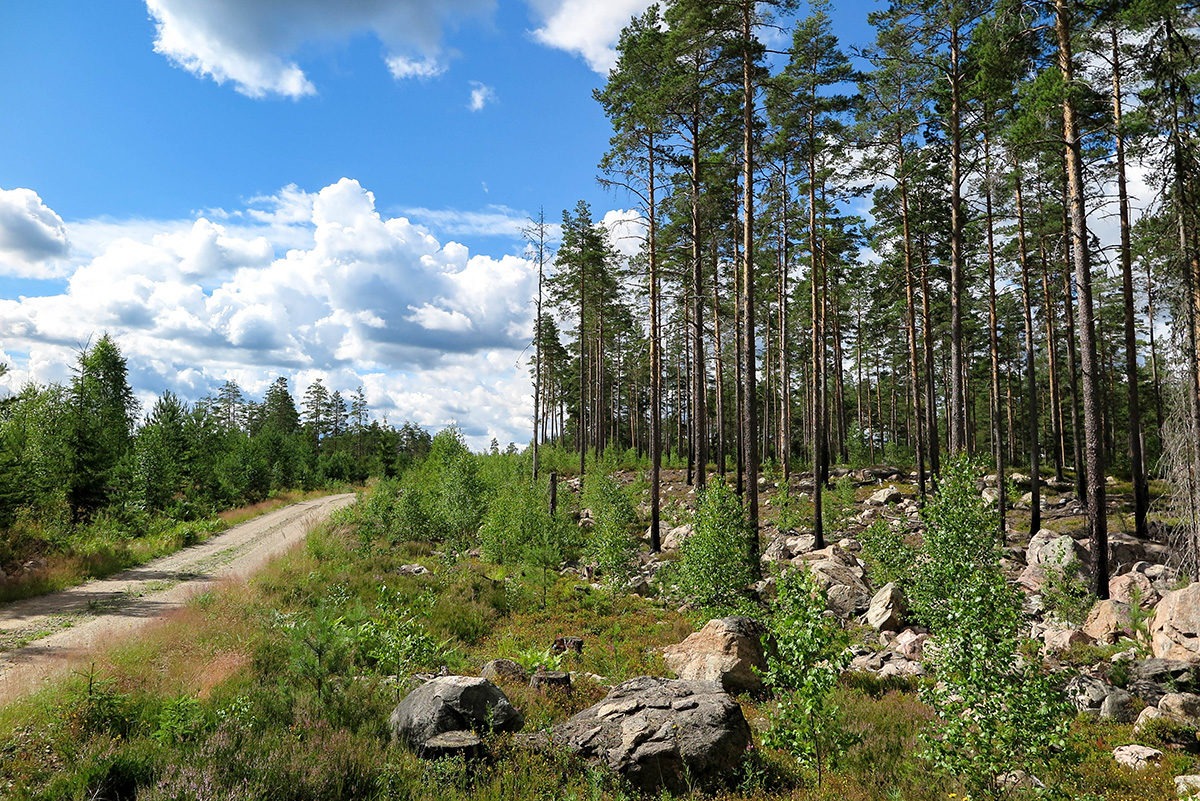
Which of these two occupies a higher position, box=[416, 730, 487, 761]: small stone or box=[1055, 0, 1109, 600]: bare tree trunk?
box=[1055, 0, 1109, 600]: bare tree trunk

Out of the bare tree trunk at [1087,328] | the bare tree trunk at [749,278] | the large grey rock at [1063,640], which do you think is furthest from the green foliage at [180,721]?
the bare tree trunk at [1087,328]

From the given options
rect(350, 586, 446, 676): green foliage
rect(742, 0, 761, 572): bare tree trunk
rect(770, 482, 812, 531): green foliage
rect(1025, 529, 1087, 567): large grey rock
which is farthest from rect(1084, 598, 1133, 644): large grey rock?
rect(350, 586, 446, 676): green foliage

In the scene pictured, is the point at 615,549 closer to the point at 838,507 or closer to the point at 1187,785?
the point at 1187,785

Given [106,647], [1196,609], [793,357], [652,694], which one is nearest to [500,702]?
[652,694]

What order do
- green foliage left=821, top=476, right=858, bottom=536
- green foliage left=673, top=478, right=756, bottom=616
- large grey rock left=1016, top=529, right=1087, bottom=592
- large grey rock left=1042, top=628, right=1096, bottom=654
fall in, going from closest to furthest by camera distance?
large grey rock left=1042, top=628, right=1096, bottom=654 < green foliage left=673, top=478, right=756, bottom=616 < large grey rock left=1016, top=529, right=1087, bottom=592 < green foliage left=821, top=476, right=858, bottom=536

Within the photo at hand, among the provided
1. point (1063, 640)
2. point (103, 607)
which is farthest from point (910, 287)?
point (103, 607)

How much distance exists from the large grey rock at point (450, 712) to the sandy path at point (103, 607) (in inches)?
214

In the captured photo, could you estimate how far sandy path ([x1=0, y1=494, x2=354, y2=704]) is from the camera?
9.34 m

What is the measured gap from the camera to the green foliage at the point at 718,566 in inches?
484

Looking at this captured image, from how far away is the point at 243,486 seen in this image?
118ft

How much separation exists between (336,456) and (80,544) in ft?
126

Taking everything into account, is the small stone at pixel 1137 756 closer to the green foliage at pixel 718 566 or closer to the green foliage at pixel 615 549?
the green foliage at pixel 718 566

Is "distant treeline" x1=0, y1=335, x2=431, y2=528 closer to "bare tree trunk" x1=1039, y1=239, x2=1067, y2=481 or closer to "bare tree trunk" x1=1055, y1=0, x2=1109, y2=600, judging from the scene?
"bare tree trunk" x1=1055, y1=0, x2=1109, y2=600

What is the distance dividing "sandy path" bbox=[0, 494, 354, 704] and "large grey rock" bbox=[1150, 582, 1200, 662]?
Answer: 18.5 m
